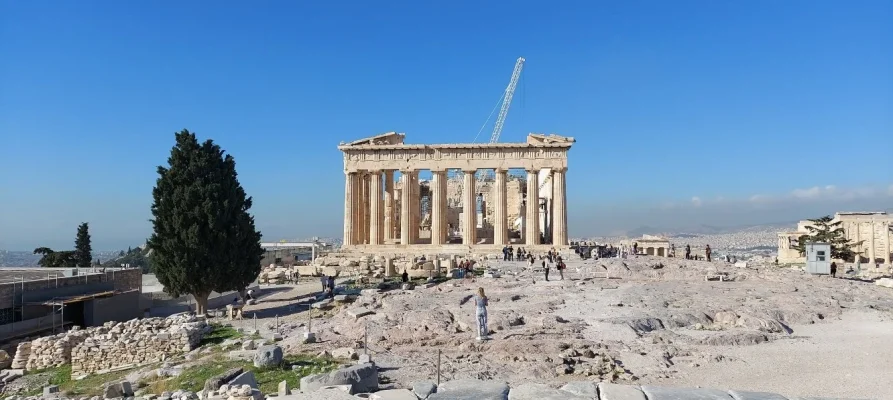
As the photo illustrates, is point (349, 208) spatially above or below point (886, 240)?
above

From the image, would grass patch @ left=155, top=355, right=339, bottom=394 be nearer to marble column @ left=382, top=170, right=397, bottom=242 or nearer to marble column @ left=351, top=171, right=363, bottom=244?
marble column @ left=351, top=171, right=363, bottom=244

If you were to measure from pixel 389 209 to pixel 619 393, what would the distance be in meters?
47.2

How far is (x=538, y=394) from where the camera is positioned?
22.5ft

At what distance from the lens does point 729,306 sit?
2009 centimetres

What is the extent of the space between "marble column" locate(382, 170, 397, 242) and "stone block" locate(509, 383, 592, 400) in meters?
42.6

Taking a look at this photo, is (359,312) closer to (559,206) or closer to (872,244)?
(559,206)

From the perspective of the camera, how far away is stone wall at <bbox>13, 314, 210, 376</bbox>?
58.9ft

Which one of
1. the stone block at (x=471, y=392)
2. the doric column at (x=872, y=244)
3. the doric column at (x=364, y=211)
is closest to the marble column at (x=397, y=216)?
the doric column at (x=364, y=211)

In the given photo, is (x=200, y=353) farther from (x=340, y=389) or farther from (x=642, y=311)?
(x=642, y=311)

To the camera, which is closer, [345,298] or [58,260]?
[345,298]

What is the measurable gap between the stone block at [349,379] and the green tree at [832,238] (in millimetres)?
47112

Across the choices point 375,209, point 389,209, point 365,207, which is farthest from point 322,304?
point 389,209

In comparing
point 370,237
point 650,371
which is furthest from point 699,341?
point 370,237

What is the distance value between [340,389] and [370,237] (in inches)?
1563
